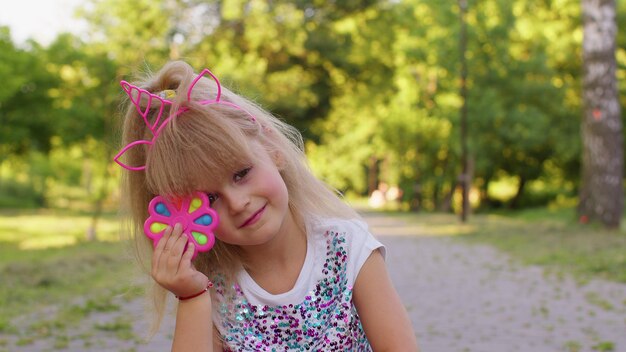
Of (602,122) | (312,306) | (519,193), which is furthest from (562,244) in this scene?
(519,193)

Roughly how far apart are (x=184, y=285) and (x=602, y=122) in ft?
42.6

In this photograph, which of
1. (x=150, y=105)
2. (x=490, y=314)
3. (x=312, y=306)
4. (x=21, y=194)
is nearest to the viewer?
(x=150, y=105)

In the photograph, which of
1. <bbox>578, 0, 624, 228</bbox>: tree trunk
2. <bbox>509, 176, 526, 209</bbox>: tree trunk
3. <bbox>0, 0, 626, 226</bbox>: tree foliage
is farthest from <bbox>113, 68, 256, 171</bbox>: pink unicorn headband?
<bbox>509, 176, 526, 209</bbox>: tree trunk

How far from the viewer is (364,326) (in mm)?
2320

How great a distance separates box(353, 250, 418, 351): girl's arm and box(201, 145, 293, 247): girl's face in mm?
324

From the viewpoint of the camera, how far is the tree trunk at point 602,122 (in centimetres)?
1390

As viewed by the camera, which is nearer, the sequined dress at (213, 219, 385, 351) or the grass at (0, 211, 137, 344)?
the sequined dress at (213, 219, 385, 351)

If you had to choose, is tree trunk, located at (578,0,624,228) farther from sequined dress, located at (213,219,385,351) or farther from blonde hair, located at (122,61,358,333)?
sequined dress, located at (213,219,385,351)

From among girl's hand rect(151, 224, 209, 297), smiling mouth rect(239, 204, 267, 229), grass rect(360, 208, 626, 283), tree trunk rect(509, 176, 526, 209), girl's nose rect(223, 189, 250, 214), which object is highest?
girl's nose rect(223, 189, 250, 214)

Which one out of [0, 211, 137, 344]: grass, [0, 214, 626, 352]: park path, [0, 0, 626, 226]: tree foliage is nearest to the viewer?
[0, 214, 626, 352]: park path

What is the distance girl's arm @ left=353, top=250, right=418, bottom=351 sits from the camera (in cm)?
228

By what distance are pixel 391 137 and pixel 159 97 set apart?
27053mm

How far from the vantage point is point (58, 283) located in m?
8.81

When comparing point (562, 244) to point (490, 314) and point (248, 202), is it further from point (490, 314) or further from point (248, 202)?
point (248, 202)
